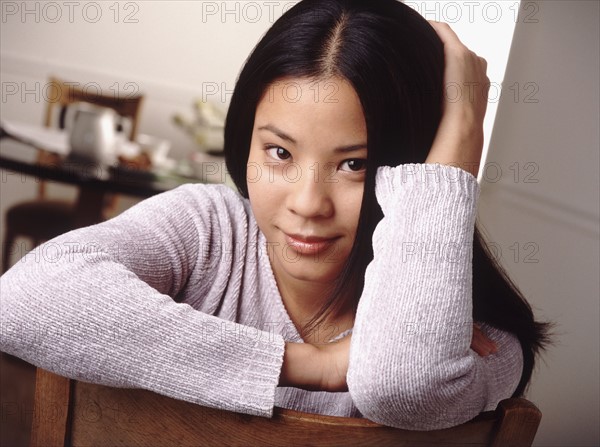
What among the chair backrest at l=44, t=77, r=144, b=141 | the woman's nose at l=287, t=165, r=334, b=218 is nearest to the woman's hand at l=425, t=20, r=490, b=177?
the woman's nose at l=287, t=165, r=334, b=218

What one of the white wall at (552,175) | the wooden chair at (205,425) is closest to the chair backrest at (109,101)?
the white wall at (552,175)

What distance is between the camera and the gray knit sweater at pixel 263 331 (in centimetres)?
59

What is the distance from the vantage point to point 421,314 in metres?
0.62

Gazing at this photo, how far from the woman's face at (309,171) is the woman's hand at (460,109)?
0.31ft

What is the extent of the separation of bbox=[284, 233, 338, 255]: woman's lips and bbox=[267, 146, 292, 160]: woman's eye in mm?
94

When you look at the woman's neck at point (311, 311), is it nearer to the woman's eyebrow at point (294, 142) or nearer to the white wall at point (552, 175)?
the woman's eyebrow at point (294, 142)

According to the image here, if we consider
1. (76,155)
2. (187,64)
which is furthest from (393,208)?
(187,64)

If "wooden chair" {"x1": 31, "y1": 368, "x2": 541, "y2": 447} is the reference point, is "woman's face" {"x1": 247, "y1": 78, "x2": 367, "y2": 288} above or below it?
above

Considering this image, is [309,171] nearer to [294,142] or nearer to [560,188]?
[294,142]

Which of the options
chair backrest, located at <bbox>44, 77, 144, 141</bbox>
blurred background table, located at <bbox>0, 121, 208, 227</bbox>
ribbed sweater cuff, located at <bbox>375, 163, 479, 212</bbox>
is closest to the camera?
ribbed sweater cuff, located at <bbox>375, 163, 479, 212</bbox>

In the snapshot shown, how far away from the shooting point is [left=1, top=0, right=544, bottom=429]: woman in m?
0.60

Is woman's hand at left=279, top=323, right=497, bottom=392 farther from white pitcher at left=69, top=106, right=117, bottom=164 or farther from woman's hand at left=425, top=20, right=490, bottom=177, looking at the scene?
white pitcher at left=69, top=106, right=117, bottom=164

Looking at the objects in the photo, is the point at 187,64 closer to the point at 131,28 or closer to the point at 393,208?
the point at 131,28

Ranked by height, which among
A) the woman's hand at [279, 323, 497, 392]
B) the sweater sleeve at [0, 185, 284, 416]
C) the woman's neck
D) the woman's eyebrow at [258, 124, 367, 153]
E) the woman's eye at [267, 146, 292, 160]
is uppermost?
the woman's eyebrow at [258, 124, 367, 153]
